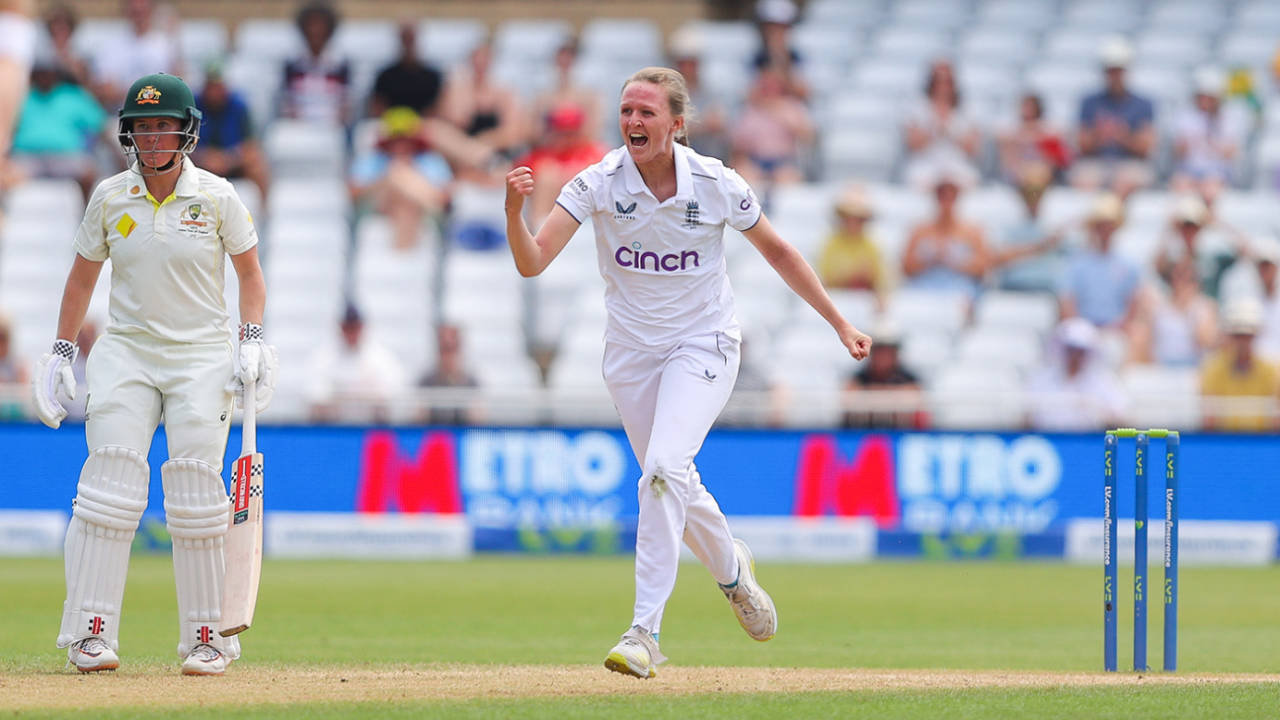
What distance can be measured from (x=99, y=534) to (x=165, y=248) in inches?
39.3

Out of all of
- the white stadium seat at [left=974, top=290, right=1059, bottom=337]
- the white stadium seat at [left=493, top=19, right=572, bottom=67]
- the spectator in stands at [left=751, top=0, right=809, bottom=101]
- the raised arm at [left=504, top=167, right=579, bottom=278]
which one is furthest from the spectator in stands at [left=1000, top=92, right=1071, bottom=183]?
the raised arm at [left=504, top=167, right=579, bottom=278]

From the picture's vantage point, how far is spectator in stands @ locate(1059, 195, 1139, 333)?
1423 centimetres

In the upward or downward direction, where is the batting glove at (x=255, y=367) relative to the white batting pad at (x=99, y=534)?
upward

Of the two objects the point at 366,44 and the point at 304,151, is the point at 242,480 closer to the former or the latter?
the point at 304,151

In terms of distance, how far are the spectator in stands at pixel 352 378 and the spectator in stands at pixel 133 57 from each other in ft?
12.4

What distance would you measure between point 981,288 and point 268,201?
5.95 m

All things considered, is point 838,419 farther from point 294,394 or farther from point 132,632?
Result: point 132,632

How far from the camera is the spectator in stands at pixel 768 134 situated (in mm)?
15586

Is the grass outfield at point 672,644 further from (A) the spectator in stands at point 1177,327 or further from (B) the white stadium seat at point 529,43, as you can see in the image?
(B) the white stadium seat at point 529,43

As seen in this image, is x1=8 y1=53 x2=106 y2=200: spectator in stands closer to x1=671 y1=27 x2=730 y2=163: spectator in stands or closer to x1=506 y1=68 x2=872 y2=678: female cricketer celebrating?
x1=671 y1=27 x2=730 y2=163: spectator in stands

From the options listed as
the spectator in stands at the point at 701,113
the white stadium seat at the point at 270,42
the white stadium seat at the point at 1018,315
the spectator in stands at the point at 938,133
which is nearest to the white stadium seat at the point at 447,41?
the white stadium seat at the point at 270,42

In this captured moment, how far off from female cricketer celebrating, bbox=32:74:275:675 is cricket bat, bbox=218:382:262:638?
42mm

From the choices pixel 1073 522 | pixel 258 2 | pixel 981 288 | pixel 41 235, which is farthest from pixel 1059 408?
pixel 258 2

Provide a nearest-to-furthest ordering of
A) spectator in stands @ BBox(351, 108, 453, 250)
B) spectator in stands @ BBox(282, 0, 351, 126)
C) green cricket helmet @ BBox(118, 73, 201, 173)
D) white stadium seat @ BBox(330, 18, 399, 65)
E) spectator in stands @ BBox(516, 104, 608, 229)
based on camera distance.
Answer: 1. green cricket helmet @ BBox(118, 73, 201, 173)
2. spectator in stands @ BBox(516, 104, 608, 229)
3. spectator in stands @ BBox(351, 108, 453, 250)
4. spectator in stands @ BBox(282, 0, 351, 126)
5. white stadium seat @ BBox(330, 18, 399, 65)
